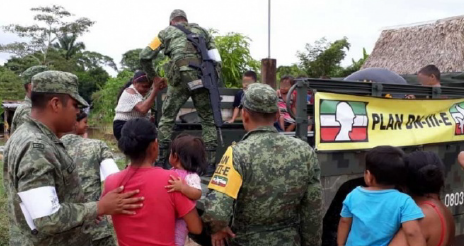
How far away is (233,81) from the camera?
1131 cm

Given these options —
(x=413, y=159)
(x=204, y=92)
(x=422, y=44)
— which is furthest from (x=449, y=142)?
(x=422, y=44)

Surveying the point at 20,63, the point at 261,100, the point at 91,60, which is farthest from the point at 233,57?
the point at 91,60

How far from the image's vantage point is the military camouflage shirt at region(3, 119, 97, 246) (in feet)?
6.72

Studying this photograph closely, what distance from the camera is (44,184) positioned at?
6.74 feet

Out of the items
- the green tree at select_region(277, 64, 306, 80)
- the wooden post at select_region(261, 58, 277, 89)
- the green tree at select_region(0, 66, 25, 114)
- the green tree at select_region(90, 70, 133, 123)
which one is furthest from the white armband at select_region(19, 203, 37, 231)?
the green tree at select_region(0, 66, 25, 114)

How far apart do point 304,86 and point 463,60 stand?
→ 759 centimetres

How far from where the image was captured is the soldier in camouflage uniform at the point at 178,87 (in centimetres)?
432

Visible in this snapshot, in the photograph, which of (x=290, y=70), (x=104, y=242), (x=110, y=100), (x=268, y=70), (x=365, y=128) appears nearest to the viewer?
(x=104, y=242)

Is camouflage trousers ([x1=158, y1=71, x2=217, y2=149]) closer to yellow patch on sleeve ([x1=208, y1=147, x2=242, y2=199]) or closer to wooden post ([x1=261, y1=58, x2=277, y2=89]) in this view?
yellow patch on sleeve ([x1=208, y1=147, x2=242, y2=199])

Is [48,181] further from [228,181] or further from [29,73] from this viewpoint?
[29,73]

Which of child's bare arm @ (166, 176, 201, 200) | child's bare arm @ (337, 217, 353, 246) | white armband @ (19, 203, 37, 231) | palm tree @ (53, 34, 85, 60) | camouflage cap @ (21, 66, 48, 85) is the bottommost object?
child's bare arm @ (337, 217, 353, 246)

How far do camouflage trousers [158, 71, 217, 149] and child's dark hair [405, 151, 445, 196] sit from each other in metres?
1.98

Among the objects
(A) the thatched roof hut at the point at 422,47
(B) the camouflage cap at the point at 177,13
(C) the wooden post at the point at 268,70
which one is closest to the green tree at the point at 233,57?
(A) the thatched roof hut at the point at 422,47

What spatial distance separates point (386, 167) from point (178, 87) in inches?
89.5
